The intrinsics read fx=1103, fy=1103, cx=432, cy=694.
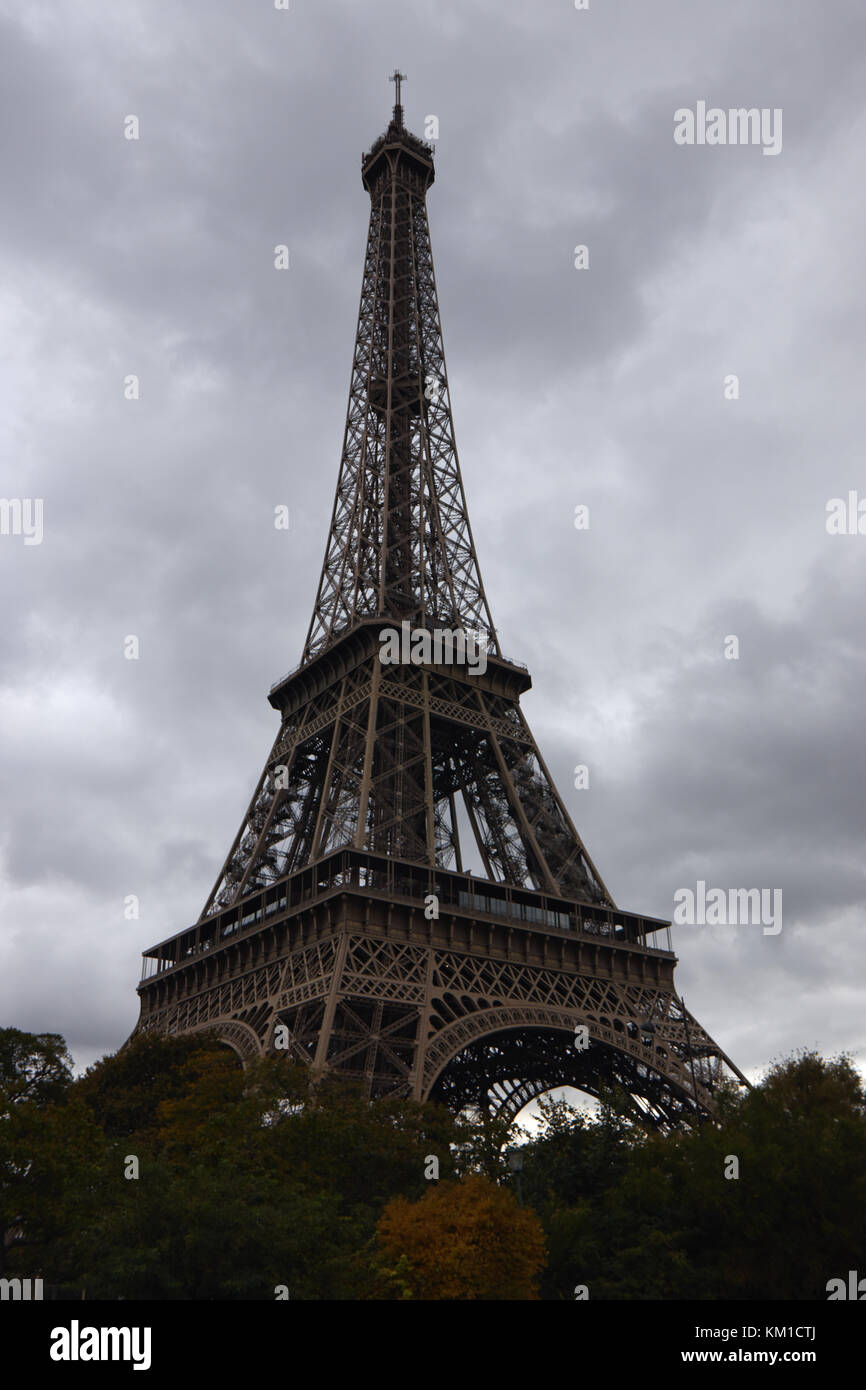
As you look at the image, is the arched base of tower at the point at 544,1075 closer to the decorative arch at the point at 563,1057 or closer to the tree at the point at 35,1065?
the decorative arch at the point at 563,1057

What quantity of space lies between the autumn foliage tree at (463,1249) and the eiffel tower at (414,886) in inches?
496

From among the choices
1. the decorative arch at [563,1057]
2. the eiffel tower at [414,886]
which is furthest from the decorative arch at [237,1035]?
the decorative arch at [563,1057]

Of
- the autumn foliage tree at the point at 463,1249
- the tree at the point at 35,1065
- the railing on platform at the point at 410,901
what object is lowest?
the autumn foliage tree at the point at 463,1249

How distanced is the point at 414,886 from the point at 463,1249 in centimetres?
2371

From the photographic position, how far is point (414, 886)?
45.0 m

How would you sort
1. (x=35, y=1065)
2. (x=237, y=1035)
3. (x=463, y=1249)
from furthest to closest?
(x=237, y=1035) → (x=35, y=1065) → (x=463, y=1249)

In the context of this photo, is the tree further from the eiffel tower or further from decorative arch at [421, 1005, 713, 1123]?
decorative arch at [421, 1005, 713, 1123]

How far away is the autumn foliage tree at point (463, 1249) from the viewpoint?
2141 centimetres

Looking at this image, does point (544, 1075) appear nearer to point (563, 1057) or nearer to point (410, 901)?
point (563, 1057)

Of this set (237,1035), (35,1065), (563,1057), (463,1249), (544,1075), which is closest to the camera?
(463,1249)

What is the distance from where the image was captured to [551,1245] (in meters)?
26.1

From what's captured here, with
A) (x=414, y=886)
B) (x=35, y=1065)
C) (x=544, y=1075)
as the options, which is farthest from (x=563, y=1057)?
(x=35, y=1065)
